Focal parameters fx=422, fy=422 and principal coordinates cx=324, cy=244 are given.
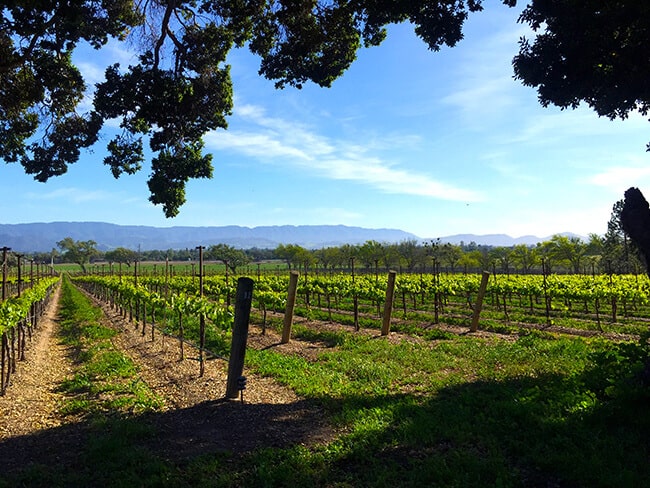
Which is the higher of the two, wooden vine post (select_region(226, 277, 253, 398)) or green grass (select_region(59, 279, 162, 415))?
wooden vine post (select_region(226, 277, 253, 398))

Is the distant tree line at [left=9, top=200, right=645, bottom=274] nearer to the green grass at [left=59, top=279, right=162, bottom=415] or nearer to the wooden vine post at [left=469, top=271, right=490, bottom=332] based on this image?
the wooden vine post at [left=469, top=271, right=490, bottom=332]

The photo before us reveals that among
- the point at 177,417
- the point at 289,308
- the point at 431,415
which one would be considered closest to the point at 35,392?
the point at 177,417

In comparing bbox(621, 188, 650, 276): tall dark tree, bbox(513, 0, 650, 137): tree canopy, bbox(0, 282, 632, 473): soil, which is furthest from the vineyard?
bbox(513, 0, 650, 137): tree canopy

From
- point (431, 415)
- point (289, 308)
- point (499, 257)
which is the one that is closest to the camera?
point (431, 415)

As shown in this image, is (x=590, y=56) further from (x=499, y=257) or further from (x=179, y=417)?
(x=499, y=257)

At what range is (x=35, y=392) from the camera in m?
9.55

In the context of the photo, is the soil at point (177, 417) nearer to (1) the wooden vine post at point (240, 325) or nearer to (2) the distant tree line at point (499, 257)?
(1) the wooden vine post at point (240, 325)

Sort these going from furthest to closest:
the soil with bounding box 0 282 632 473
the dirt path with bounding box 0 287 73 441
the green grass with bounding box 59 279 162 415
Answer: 1. the green grass with bounding box 59 279 162 415
2. the dirt path with bounding box 0 287 73 441
3. the soil with bounding box 0 282 632 473

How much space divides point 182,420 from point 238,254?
329 feet

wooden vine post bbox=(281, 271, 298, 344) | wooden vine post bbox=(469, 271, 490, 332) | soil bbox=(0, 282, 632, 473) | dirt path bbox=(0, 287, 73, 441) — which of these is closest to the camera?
soil bbox=(0, 282, 632, 473)

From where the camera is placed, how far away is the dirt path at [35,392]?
7.46 m

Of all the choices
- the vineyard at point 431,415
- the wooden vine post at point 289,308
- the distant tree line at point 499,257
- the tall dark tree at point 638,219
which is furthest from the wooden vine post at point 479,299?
the distant tree line at point 499,257

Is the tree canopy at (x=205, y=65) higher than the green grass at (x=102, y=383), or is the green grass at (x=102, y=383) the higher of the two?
the tree canopy at (x=205, y=65)

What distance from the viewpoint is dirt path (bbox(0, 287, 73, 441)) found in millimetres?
7457
